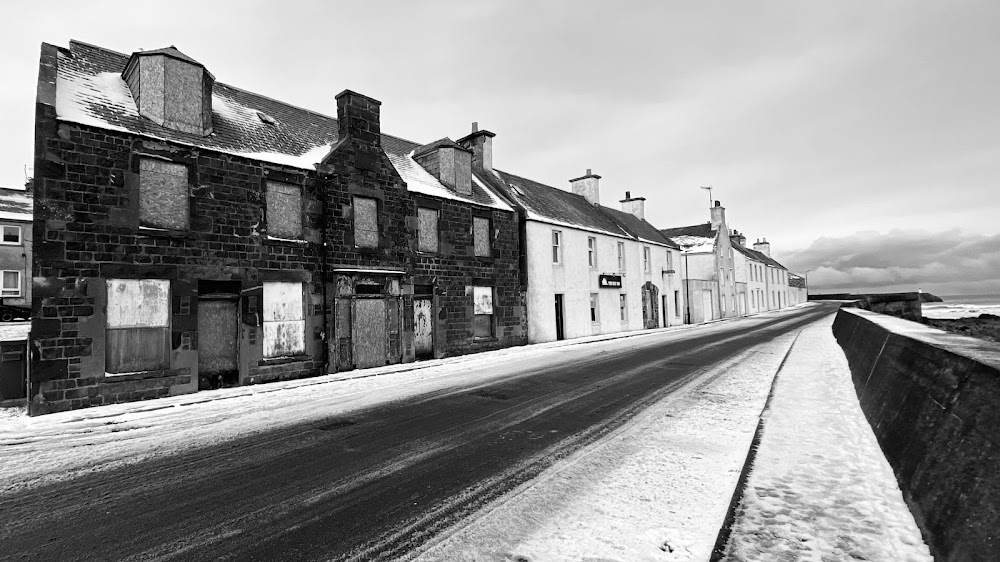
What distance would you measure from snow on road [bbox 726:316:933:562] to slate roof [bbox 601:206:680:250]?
2711 centimetres

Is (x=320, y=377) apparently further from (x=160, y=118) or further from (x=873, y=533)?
(x=873, y=533)

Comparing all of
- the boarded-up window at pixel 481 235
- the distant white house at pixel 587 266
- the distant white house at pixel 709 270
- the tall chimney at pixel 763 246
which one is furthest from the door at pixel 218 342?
the tall chimney at pixel 763 246

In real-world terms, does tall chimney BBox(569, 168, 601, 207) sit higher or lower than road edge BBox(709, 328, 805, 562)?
higher

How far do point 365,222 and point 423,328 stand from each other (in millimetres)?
4497

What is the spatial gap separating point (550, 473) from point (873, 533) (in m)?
2.83

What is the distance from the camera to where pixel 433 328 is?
17375 millimetres

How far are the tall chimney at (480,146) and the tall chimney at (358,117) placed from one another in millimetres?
8745

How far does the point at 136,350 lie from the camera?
10.8m

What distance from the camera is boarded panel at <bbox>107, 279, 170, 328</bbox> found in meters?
10.6

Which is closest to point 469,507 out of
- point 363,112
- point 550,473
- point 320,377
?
point 550,473

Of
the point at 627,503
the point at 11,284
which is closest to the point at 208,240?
the point at 627,503

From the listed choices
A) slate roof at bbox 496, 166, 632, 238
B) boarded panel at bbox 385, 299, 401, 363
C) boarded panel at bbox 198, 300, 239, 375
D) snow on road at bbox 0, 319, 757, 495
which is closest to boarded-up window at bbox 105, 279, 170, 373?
boarded panel at bbox 198, 300, 239, 375

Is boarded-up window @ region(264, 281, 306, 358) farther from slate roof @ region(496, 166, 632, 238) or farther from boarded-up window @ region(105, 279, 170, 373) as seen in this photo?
slate roof @ region(496, 166, 632, 238)

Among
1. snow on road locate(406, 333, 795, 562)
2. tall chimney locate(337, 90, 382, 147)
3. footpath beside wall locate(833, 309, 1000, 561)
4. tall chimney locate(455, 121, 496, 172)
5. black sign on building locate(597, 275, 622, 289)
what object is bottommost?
snow on road locate(406, 333, 795, 562)
